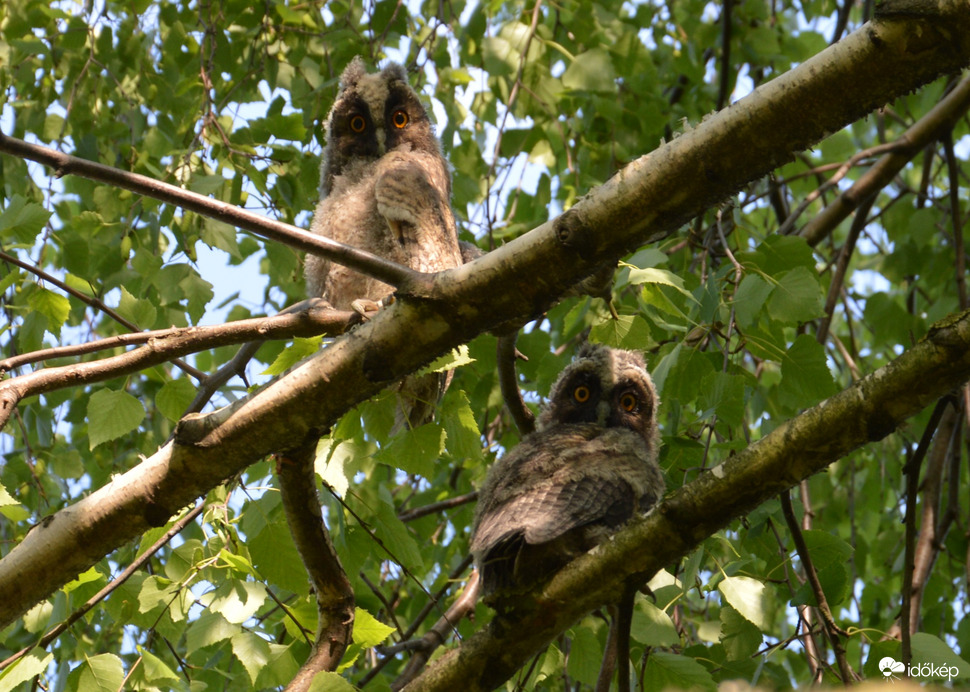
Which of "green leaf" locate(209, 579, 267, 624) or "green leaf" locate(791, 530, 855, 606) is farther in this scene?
"green leaf" locate(209, 579, 267, 624)

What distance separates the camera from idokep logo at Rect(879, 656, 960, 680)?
5.13 feet

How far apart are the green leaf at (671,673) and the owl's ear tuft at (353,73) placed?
82.8 inches

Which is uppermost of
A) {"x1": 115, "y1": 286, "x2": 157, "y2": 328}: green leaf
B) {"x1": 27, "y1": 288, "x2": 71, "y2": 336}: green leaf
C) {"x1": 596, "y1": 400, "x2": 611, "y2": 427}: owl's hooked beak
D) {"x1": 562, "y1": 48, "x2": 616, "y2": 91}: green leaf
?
{"x1": 562, "y1": 48, "x2": 616, "y2": 91}: green leaf

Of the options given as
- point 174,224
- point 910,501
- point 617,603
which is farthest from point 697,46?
point 617,603

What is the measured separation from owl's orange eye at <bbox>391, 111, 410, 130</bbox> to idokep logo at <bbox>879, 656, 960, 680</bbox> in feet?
7.15

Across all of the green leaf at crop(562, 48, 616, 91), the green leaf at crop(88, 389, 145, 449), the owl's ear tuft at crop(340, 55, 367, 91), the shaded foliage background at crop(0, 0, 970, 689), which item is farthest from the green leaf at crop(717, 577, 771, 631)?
the owl's ear tuft at crop(340, 55, 367, 91)

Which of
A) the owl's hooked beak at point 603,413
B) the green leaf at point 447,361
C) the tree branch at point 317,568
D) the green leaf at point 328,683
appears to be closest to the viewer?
the green leaf at point 328,683

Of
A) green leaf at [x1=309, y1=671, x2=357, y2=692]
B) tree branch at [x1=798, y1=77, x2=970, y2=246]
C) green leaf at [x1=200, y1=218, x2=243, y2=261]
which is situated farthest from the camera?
tree branch at [x1=798, y1=77, x2=970, y2=246]

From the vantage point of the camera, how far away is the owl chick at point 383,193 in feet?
8.47

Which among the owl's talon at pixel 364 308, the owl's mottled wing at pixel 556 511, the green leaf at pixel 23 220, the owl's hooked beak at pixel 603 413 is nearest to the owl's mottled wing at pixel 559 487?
the owl's mottled wing at pixel 556 511

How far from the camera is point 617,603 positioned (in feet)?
4.90

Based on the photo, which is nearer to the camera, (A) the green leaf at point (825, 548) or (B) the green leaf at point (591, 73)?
(A) the green leaf at point (825, 548)

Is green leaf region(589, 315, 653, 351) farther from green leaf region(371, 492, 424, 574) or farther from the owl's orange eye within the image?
the owl's orange eye

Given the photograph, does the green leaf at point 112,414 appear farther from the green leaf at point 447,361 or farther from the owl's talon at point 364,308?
the green leaf at point 447,361
